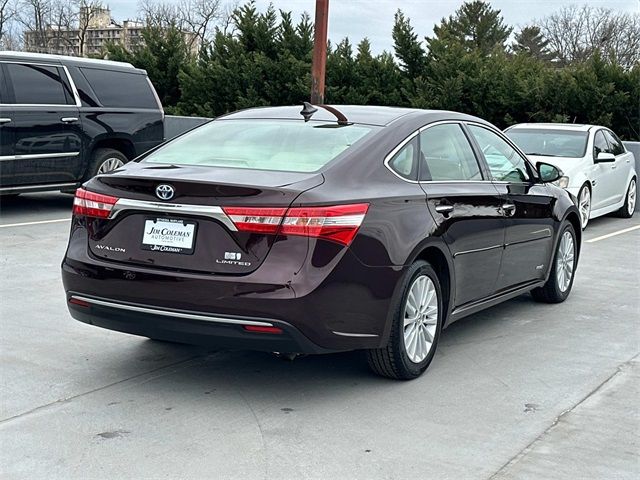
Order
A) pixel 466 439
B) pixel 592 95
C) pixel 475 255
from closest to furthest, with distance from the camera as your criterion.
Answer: pixel 466 439 < pixel 475 255 < pixel 592 95

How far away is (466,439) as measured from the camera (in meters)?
4.27

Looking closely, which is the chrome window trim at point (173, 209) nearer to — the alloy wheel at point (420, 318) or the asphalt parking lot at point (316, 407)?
the asphalt parking lot at point (316, 407)

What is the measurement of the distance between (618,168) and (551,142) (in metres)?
1.69

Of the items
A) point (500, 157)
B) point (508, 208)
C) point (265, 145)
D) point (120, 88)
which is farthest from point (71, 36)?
point (265, 145)

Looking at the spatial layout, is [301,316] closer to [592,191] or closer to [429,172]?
[429,172]

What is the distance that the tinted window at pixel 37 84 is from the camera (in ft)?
37.4

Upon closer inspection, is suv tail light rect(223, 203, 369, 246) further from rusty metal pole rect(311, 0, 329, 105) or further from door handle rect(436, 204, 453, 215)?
rusty metal pole rect(311, 0, 329, 105)

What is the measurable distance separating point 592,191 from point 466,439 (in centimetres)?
934

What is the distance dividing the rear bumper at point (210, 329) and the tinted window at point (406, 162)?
46.8 inches

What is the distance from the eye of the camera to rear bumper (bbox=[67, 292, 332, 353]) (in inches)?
175

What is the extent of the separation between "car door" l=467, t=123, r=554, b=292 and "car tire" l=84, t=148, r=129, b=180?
278 inches

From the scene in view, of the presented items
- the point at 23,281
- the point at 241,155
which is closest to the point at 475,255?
the point at 241,155

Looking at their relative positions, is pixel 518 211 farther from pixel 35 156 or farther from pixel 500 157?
pixel 35 156

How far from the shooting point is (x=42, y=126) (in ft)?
37.8
